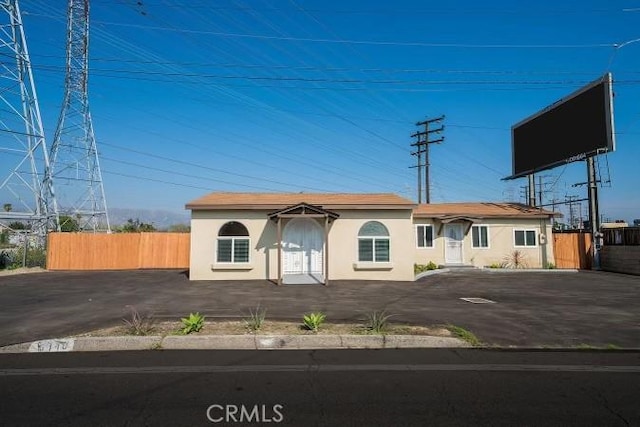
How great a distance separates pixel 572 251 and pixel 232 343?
24883 mm

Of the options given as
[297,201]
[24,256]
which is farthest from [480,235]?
[24,256]

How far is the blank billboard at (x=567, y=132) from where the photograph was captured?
22625 mm

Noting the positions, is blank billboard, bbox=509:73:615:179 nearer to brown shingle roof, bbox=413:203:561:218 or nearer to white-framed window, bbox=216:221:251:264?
brown shingle roof, bbox=413:203:561:218

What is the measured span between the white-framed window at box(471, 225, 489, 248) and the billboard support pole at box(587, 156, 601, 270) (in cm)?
636

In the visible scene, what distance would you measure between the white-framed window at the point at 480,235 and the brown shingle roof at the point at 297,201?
7.24 m

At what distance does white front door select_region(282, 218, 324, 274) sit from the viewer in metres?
17.5

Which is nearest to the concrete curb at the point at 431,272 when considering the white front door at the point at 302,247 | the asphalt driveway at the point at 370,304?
the asphalt driveway at the point at 370,304

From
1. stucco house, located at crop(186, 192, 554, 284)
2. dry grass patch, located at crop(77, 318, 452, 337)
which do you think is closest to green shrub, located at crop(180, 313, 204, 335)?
dry grass patch, located at crop(77, 318, 452, 337)

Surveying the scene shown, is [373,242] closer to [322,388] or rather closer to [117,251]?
[322,388]

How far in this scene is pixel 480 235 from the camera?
24.4 metres

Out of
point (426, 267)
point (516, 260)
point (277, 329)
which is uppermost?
point (516, 260)

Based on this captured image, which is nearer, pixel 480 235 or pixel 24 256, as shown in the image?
pixel 24 256

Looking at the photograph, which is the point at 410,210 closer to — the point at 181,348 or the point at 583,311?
the point at 583,311

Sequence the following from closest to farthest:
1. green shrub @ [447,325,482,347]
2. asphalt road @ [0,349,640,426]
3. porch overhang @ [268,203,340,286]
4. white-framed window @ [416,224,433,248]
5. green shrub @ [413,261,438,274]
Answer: asphalt road @ [0,349,640,426]
green shrub @ [447,325,482,347]
porch overhang @ [268,203,340,286]
green shrub @ [413,261,438,274]
white-framed window @ [416,224,433,248]
